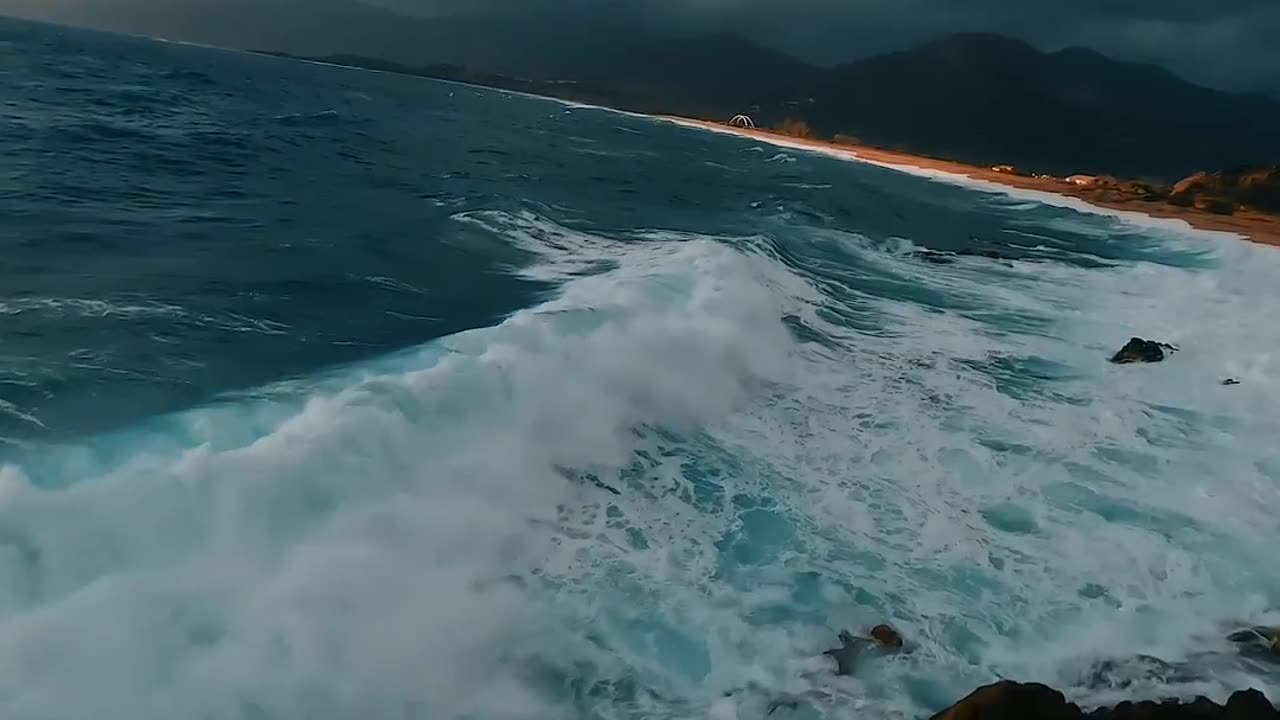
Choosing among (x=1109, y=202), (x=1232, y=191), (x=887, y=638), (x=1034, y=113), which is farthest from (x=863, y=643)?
(x=1034, y=113)

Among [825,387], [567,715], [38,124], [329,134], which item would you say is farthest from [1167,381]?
[329,134]

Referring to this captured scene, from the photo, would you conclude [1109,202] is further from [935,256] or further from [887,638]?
[887,638]

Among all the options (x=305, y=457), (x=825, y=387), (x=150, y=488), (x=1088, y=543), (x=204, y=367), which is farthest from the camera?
(x=825, y=387)

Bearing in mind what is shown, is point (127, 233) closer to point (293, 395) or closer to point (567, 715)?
point (293, 395)

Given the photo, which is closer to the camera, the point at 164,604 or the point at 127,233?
the point at 164,604

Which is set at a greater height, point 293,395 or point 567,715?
point 293,395

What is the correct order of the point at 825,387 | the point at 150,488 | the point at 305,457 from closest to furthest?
the point at 150,488, the point at 305,457, the point at 825,387
